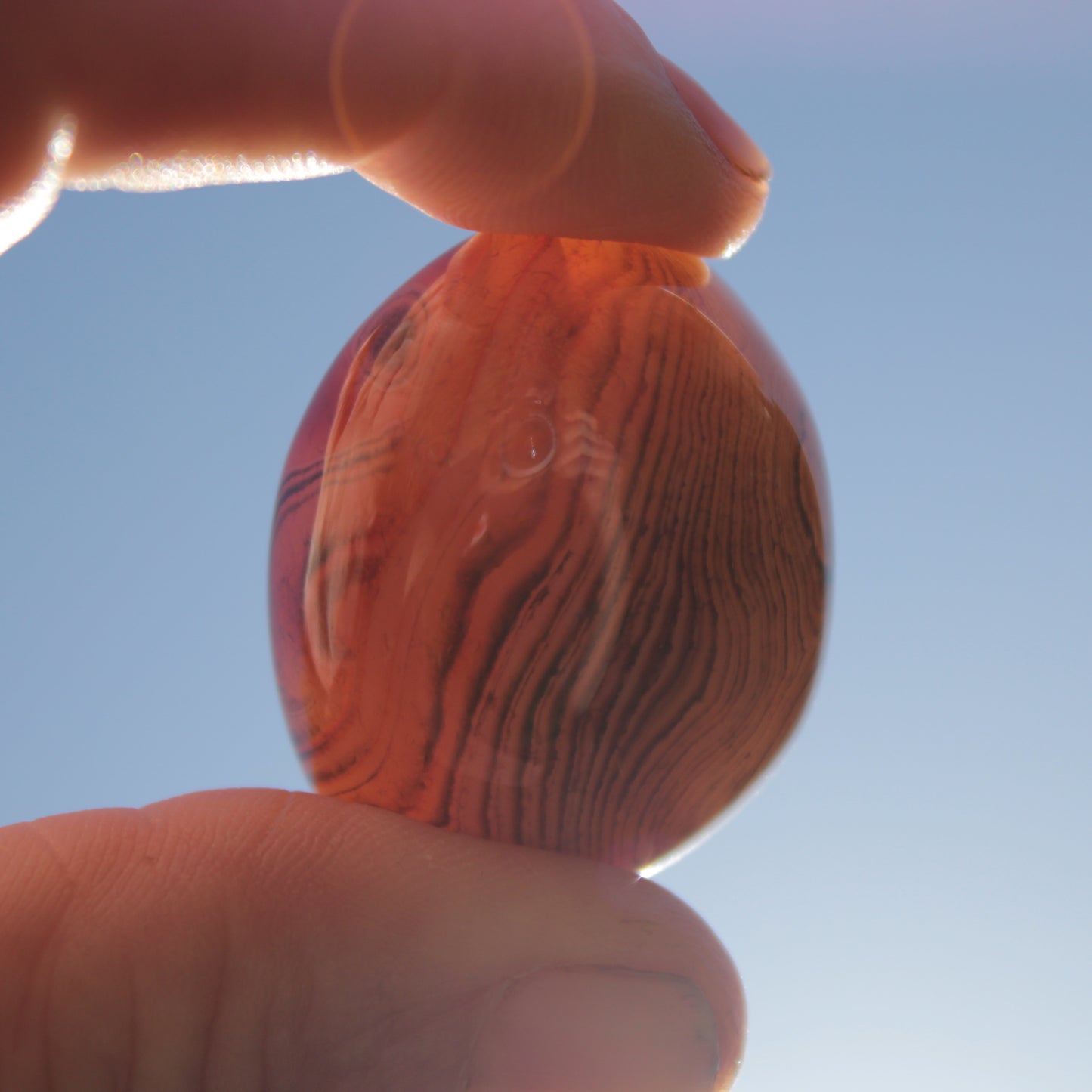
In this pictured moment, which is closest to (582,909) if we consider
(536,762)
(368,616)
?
(536,762)

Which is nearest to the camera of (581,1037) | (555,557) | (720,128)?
(555,557)

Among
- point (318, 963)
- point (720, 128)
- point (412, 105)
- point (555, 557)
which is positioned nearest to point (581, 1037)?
point (318, 963)

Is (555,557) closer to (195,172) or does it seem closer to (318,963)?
(318,963)

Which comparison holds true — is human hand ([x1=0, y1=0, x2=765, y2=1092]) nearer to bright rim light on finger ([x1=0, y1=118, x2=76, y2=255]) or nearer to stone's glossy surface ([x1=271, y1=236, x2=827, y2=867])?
bright rim light on finger ([x1=0, y1=118, x2=76, y2=255])

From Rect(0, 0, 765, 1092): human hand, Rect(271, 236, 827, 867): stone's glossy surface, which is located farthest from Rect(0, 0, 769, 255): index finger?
Rect(271, 236, 827, 867): stone's glossy surface

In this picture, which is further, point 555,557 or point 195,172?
point 195,172
